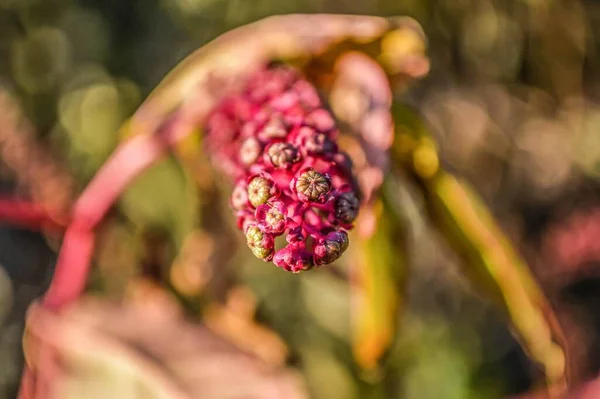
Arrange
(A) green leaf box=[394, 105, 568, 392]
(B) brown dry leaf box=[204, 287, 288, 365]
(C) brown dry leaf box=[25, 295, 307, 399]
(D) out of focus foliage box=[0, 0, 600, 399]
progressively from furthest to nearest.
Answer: (D) out of focus foliage box=[0, 0, 600, 399], (B) brown dry leaf box=[204, 287, 288, 365], (C) brown dry leaf box=[25, 295, 307, 399], (A) green leaf box=[394, 105, 568, 392]

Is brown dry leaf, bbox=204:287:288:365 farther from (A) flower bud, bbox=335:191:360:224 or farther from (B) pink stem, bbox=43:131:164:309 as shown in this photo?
(A) flower bud, bbox=335:191:360:224

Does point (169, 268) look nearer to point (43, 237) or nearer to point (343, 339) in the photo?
point (343, 339)

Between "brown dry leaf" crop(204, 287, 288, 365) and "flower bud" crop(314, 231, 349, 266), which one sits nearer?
"flower bud" crop(314, 231, 349, 266)

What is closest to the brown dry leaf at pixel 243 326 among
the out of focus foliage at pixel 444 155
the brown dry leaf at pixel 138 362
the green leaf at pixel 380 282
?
the brown dry leaf at pixel 138 362

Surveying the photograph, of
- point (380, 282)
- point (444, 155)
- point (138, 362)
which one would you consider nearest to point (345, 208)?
point (380, 282)

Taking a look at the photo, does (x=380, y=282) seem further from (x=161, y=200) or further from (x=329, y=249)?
(x=161, y=200)

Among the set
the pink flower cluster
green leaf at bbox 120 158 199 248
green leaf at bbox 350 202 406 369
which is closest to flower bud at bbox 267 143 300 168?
the pink flower cluster
